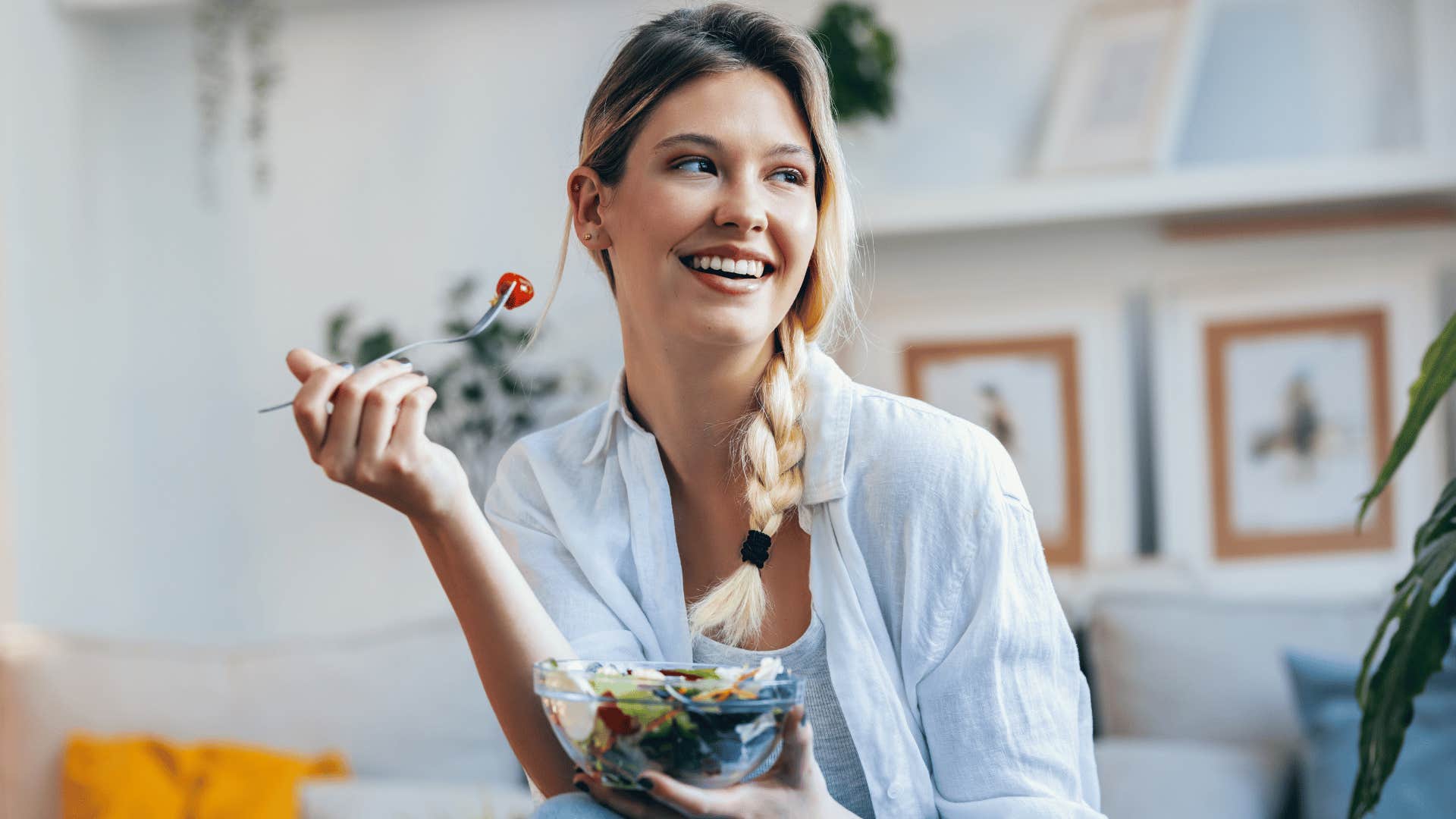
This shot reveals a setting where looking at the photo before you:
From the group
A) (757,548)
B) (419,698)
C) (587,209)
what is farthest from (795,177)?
(419,698)

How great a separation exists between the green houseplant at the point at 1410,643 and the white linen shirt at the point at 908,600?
0.92 ft

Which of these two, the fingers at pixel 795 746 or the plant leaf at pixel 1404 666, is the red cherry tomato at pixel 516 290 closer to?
the fingers at pixel 795 746

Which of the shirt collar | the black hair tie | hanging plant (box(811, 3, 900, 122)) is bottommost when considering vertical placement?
the black hair tie

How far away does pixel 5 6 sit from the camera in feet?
10.2

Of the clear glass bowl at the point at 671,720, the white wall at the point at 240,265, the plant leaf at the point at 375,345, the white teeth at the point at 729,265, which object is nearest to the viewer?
the clear glass bowl at the point at 671,720

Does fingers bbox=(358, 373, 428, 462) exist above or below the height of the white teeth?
below

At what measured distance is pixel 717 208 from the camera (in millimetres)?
1177

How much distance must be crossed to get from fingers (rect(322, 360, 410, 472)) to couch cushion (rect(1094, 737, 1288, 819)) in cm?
138

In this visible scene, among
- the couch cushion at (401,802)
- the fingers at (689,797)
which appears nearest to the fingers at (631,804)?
the fingers at (689,797)

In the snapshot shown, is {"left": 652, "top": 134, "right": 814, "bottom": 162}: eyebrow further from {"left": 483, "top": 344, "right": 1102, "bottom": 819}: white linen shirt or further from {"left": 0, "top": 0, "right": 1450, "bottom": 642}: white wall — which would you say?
{"left": 0, "top": 0, "right": 1450, "bottom": 642}: white wall

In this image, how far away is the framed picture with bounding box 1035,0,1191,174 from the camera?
2.69 m

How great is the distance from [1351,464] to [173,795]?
2326 mm

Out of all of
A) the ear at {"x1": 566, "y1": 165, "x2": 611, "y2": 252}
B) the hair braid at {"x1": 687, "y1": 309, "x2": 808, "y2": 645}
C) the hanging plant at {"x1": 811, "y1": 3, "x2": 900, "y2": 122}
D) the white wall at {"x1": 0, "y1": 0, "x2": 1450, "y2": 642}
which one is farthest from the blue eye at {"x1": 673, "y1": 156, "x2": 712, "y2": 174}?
the white wall at {"x1": 0, "y1": 0, "x2": 1450, "y2": 642}

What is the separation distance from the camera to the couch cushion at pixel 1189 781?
72.7 inches
